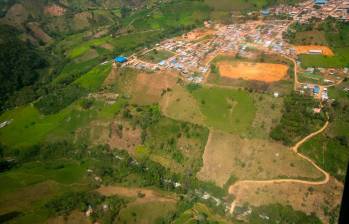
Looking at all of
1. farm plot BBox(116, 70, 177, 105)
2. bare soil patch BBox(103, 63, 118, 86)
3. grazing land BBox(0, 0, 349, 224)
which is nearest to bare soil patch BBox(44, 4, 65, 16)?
grazing land BBox(0, 0, 349, 224)

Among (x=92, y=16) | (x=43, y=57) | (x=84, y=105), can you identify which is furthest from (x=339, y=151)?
(x=92, y=16)

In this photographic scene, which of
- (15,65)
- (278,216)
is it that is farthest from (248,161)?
(15,65)

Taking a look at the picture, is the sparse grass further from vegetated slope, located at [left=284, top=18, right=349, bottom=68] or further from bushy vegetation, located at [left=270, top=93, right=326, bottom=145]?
vegetated slope, located at [left=284, top=18, right=349, bottom=68]

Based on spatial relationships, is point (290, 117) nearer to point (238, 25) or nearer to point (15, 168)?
point (238, 25)

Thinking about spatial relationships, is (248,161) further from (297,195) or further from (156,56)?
(156,56)

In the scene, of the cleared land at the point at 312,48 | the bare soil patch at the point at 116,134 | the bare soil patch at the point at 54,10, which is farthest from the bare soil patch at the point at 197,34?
the bare soil patch at the point at 54,10

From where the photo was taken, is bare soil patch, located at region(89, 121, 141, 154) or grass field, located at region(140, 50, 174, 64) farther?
grass field, located at region(140, 50, 174, 64)
